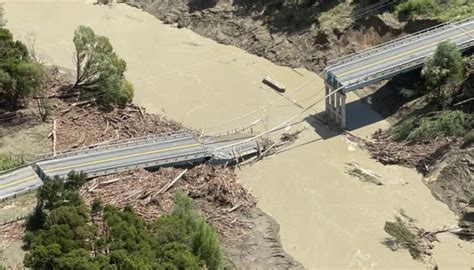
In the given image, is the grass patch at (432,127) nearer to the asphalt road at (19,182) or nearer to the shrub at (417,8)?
the shrub at (417,8)

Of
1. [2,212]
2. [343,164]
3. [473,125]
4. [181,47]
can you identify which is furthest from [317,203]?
[181,47]

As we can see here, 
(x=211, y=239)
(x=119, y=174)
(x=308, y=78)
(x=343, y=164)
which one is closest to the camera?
(x=211, y=239)

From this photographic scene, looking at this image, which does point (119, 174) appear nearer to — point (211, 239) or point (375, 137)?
point (211, 239)

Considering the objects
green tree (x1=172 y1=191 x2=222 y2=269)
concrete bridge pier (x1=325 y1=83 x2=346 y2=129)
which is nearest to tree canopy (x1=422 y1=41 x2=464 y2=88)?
concrete bridge pier (x1=325 y1=83 x2=346 y2=129)

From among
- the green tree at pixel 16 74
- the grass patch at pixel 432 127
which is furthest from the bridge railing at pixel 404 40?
the green tree at pixel 16 74

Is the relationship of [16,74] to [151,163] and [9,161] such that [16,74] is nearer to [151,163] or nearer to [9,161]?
[9,161]

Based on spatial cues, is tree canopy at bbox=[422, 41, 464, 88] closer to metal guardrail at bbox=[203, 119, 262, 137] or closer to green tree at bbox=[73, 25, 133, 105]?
metal guardrail at bbox=[203, 119, 262, 137]

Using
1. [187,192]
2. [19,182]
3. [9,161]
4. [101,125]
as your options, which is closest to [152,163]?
[187,192]

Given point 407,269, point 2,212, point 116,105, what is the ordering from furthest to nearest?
1. point 116,105
2. point 2,212
3. point 407,269
